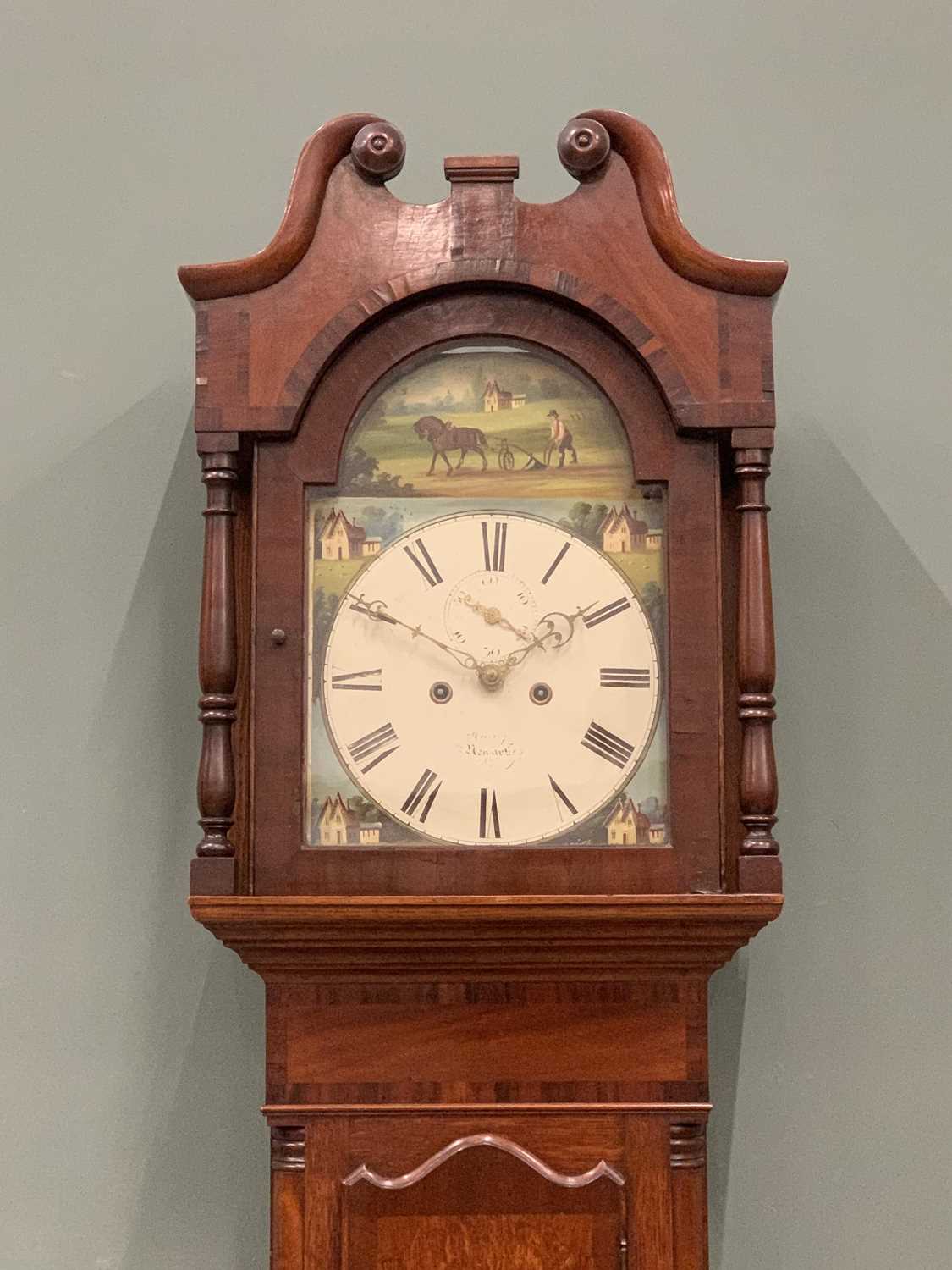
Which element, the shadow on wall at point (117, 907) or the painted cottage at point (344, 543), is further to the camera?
the shadow on wall at point (117, 907)

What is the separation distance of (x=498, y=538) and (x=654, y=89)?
60cm

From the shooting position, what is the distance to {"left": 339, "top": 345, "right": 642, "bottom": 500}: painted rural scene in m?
1.54

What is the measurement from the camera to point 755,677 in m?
1.49

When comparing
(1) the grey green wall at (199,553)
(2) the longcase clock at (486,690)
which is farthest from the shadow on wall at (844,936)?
(2) the longcase clock at (486,690)

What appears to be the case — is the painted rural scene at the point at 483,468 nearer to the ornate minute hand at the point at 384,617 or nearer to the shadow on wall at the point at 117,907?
the ornate minute hand at the point at 384,617

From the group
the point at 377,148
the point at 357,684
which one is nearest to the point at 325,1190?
the point at 357,684

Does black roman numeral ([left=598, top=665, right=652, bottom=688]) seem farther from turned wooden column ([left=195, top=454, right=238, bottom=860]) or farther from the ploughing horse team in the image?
turned wooden column ([left=195, top=454, right=238, bottom=860])

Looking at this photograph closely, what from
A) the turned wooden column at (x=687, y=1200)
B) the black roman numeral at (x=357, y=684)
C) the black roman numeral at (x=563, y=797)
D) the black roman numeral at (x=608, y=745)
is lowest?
the turned wooden column at (x=687, y=1200)

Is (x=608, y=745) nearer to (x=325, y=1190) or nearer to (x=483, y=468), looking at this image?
(x=483, y=468)

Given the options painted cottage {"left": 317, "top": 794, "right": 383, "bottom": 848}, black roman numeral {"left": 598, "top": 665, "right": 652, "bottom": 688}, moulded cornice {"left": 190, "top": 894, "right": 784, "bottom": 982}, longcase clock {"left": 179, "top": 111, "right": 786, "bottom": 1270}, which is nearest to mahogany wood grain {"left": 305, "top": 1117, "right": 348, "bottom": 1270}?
longcase clock {"left": 179, "top": 111, "right": 786, "bottom": 1270}

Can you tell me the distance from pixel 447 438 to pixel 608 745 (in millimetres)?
316

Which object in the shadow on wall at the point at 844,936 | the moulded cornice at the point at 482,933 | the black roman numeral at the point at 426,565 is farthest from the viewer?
the shadow on wall at the point at 844,936

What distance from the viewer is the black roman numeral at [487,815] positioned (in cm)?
149

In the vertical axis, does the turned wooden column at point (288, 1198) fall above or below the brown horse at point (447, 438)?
below
